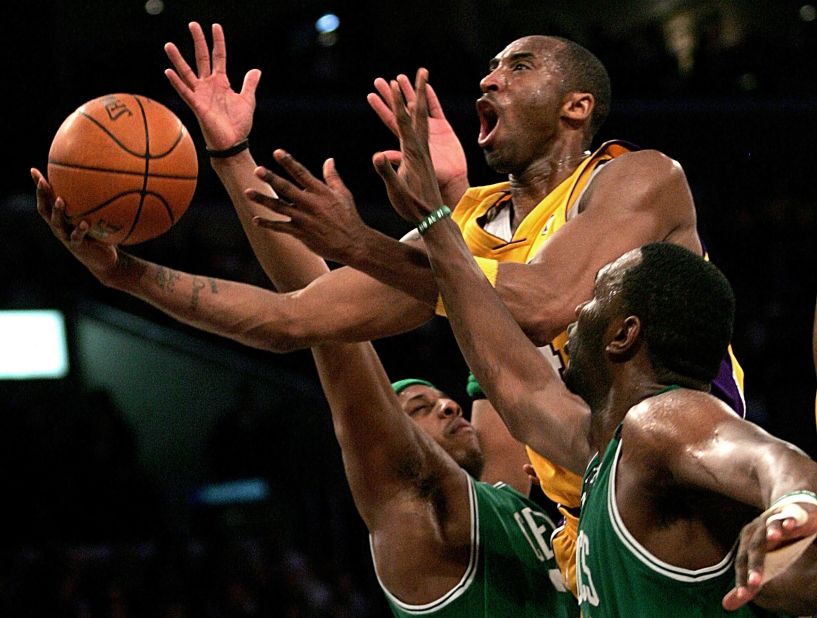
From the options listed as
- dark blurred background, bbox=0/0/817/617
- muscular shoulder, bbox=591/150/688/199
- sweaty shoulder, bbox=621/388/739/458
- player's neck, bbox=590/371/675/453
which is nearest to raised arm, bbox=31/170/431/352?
muscular shoulder, bbox=591/150/688/199

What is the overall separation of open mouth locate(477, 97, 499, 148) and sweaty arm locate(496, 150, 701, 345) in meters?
0.44

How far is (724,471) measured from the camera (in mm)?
1930

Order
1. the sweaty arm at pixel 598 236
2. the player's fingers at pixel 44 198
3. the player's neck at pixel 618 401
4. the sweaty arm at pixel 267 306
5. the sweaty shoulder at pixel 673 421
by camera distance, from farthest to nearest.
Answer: the sweaty arm at pixel 267 306, the player's fingers at pixel 44 198, the sweaty arm at pixel 598 236, the player's neck at pixel 618 401, the sweaty shoulder at pixel 673 421

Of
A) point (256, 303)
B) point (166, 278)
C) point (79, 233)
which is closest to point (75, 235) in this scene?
point (79, 233)

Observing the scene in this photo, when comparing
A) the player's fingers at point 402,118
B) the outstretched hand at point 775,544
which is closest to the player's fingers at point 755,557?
the outstretched hand at point 775,544

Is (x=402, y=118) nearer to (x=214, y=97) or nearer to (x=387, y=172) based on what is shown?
(x=387, y=172)

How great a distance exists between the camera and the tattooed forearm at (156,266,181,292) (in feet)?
10.7

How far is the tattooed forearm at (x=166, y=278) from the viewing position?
10.7ft

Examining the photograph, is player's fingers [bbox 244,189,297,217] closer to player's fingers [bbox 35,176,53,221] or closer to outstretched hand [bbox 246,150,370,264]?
outstretched hand [bbox 246,150,370,264]

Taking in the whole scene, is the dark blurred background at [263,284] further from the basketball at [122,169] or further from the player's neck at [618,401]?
the player's neck at [618,401]

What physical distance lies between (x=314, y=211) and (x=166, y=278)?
0.67 metres

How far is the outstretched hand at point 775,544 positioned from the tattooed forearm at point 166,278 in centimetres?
194

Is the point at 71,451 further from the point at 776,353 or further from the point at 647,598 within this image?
the point at 647,598

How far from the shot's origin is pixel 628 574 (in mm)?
2246
